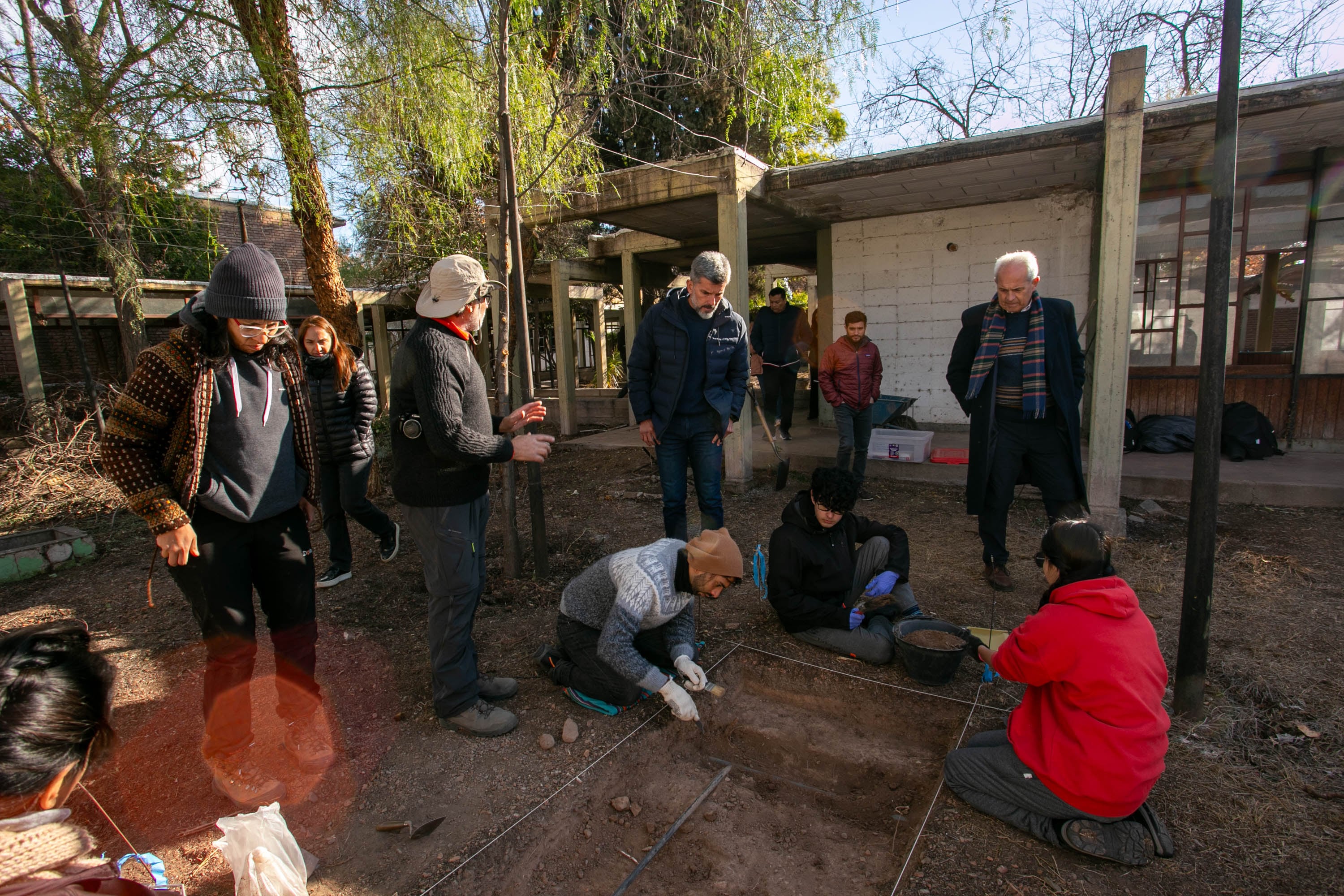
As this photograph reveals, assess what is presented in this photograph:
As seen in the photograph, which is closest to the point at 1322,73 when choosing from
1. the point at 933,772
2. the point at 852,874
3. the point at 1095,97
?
the point at 933,772

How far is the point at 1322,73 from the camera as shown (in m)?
4.78

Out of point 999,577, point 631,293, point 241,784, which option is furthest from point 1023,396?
point 631,293

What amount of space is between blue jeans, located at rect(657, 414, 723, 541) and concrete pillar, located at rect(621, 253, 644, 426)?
21.4 feet

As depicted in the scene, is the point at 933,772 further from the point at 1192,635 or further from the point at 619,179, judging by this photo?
the point at 619,179

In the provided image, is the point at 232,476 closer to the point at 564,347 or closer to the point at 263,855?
the point at 263,855

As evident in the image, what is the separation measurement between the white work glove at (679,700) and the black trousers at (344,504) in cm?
262

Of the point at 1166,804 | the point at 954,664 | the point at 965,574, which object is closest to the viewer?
the point at 1166,804

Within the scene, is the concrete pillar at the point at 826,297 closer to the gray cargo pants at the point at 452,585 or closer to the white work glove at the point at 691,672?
→ the white work glove at the point at 691,672

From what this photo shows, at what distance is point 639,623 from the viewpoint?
8.73 feet

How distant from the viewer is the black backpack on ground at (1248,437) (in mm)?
6391

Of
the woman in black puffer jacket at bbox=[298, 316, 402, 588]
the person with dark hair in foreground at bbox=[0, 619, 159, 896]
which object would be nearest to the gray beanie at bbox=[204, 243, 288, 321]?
the person with dark hair in foreground at bbox=[0, 619, 159, 896]

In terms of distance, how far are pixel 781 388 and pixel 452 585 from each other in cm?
625

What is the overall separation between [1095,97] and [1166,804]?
55.9 ft

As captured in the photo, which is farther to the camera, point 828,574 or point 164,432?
point 828,574
